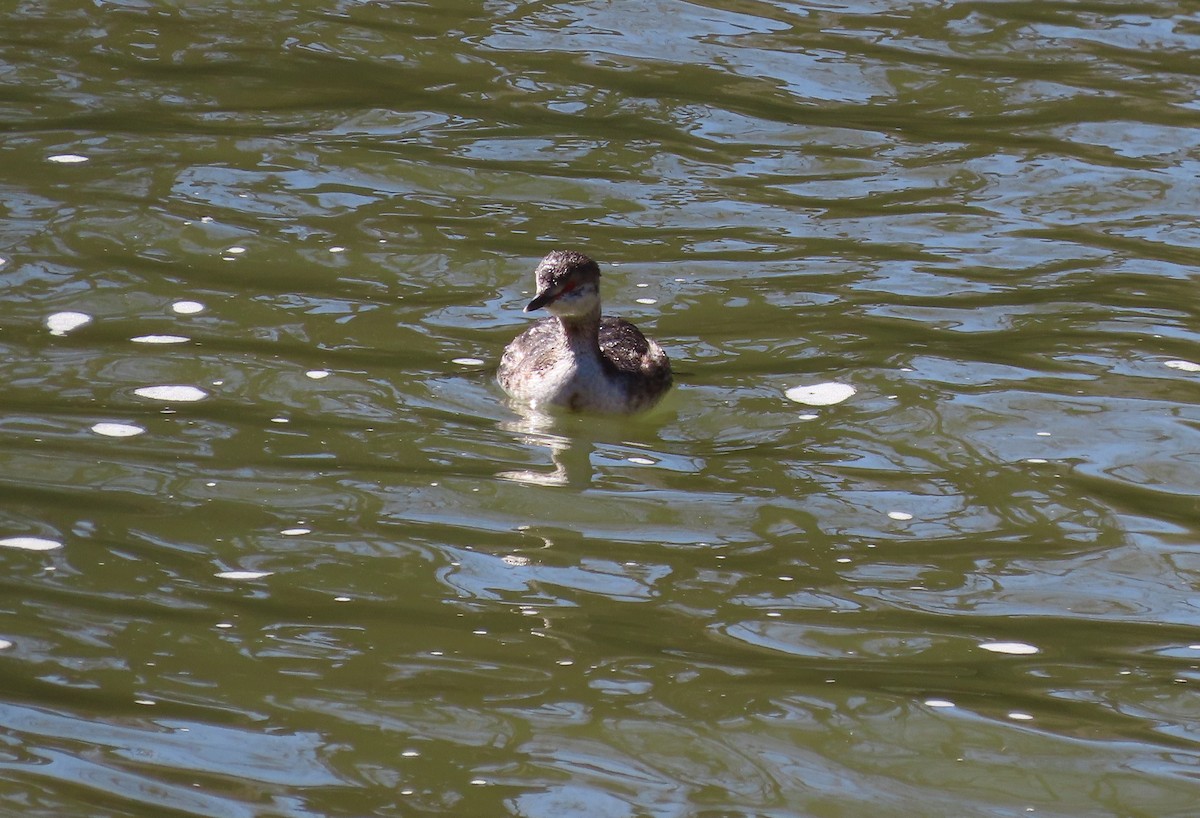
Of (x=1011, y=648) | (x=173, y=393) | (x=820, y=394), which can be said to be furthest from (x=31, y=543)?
(x=820, y=394)

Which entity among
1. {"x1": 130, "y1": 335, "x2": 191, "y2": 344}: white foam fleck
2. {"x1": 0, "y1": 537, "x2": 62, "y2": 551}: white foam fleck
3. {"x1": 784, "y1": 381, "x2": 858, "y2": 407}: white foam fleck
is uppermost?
{"x1": 130, "y1": 335, "x2": 191, "y2": 344}: white foam fleck

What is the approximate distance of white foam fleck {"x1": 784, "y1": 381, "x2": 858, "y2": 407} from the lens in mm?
9195

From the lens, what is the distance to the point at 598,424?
9.34m

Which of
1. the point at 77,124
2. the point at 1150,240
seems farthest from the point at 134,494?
the point at 1150,240

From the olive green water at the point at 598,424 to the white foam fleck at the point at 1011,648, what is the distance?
2cm

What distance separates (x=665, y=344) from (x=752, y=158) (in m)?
3.31

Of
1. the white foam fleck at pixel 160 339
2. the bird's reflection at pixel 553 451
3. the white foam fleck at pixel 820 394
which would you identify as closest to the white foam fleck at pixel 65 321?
the white foam fleck at pixel 160 339

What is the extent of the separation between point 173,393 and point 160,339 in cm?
75

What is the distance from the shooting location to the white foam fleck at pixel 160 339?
31.4ft

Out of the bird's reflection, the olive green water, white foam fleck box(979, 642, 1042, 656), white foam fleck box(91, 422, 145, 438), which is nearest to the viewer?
the olive green water

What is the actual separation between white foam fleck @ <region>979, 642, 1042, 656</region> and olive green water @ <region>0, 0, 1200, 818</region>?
2 cm

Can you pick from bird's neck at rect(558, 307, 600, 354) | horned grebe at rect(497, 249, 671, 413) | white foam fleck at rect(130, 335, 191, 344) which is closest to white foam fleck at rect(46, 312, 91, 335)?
white foam fleck at rect(130, 335, 191, 344)

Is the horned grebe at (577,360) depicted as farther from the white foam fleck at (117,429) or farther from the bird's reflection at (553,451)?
the white foam fleck at (117,429)

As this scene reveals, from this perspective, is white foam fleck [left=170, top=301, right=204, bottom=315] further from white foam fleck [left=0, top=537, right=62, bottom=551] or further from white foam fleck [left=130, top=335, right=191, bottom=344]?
white foam fleck [left=0, top=537, right=62, bottom=551]
